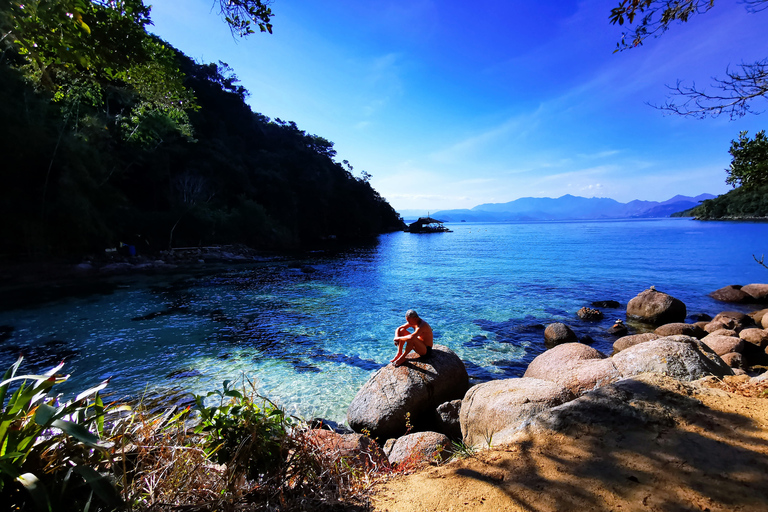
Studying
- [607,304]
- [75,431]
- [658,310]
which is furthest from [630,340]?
[75,431]

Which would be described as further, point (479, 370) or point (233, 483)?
point (479, 370)

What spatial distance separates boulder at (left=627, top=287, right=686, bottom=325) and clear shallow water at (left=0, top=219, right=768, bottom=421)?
1176 millimetres

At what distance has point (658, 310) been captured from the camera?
14.2 m

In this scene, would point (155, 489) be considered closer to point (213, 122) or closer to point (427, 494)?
point (427, 494)

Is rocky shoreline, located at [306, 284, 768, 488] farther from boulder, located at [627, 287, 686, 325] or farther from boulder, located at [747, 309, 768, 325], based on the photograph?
boulder, located at [747, 309, 768, 325]

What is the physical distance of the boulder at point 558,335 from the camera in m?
11.8

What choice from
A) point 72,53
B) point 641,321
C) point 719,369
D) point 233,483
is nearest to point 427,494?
point 233,483

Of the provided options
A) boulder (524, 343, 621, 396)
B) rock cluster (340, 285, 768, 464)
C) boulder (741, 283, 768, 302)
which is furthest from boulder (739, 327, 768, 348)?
boulder (741, 283, 768, 302)

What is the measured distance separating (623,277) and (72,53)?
3090 cm

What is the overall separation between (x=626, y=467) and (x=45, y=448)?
4.27m

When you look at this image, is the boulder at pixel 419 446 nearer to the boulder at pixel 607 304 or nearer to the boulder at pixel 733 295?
the boulder at pixel 607 304

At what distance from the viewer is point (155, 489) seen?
226 cm

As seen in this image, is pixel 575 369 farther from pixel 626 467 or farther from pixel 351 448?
pixel 351 448

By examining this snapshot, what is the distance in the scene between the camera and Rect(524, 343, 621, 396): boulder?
596cm
